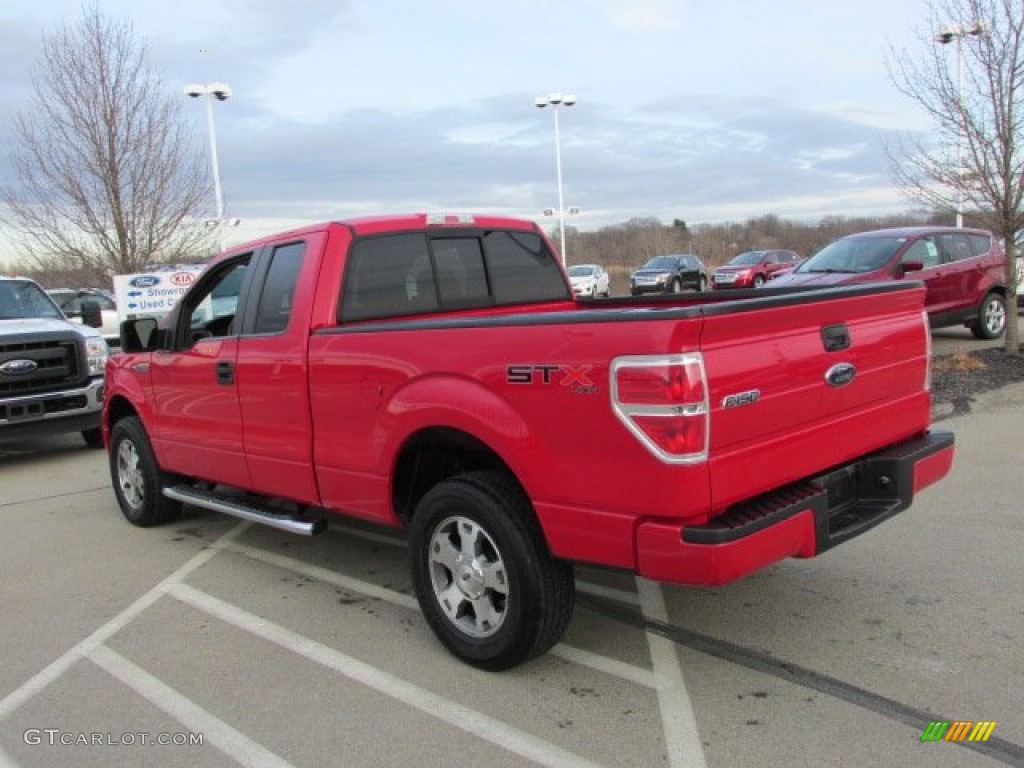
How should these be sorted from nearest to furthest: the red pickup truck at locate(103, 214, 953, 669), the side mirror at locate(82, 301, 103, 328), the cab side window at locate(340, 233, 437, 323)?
1. the red pickup truck at locate(103, 214, 953, 669)
2. the cab side window at locate(340, 233, 437, 323)
3. the side mirror at locate(82, 301, 103, 328)

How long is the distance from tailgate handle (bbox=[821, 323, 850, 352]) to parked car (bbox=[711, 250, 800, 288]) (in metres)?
26.3

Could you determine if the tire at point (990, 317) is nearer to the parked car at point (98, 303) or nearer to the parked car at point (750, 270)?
the parked car at point (98, 303)

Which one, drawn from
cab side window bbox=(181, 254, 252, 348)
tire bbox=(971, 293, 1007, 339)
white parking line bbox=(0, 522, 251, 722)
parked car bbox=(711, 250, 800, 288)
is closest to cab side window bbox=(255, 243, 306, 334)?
cab side window bbox=(181, 254, 252, 348)

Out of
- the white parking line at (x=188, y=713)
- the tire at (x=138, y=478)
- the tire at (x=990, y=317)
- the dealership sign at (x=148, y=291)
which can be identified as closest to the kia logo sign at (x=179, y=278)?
the dealership sign at (x=148, y=291)

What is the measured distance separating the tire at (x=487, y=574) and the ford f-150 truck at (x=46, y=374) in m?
6.73

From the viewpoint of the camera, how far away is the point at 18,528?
6617 millimetres

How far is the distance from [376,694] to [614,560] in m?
1.19

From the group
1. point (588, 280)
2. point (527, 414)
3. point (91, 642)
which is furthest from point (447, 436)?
point (588, 280)

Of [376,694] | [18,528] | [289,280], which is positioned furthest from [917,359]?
[18,528]

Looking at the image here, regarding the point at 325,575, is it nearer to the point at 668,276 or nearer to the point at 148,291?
the point at 148,291

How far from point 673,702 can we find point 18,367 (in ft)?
26.5

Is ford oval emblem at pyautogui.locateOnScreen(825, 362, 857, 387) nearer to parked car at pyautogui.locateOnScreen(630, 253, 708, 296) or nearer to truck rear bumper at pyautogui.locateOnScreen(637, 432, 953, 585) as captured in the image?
truck rear bumper at pyautogui.locateOnScreen(637, 432, 953, 585)

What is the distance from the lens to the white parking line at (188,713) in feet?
10.4

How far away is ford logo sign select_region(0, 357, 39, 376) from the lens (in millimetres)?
8875
